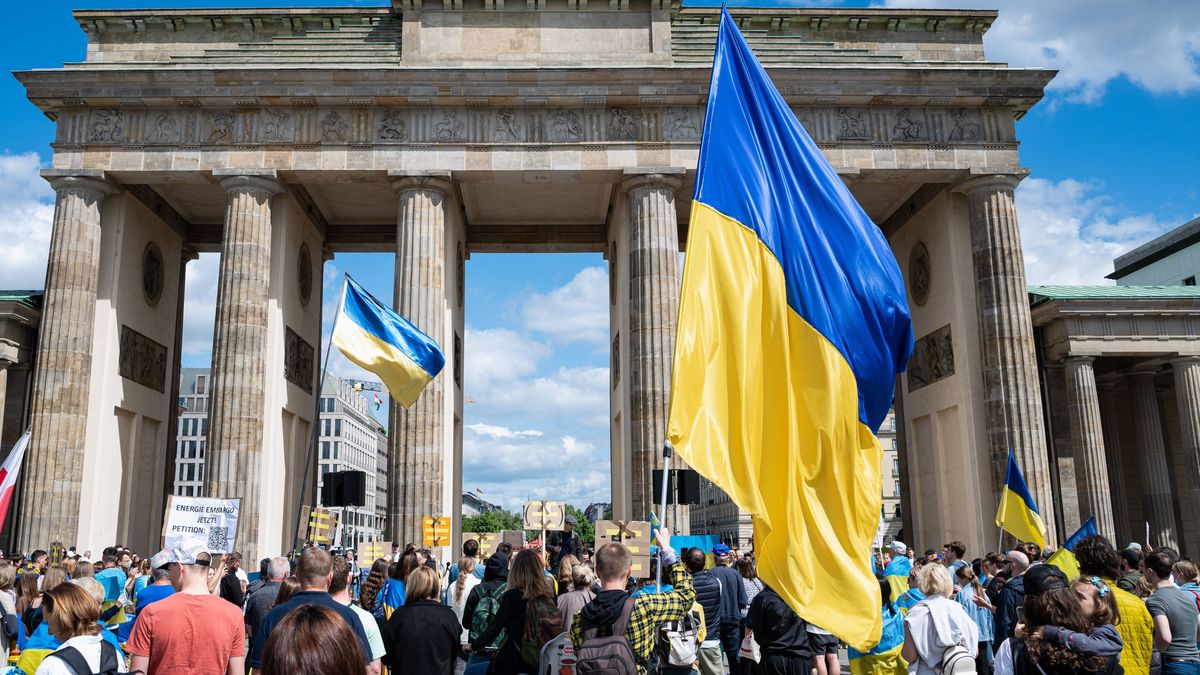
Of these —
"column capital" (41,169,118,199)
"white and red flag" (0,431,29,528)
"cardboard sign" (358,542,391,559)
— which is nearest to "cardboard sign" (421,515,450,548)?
"cardboard sign" (358,542,391,559)

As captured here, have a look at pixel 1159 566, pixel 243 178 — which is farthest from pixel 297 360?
pixel 1159 566

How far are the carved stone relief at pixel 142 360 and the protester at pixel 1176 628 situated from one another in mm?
28852

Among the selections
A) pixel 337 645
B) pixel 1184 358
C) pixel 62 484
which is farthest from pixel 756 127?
pixel 1184 358

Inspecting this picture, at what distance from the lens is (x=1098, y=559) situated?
277 inches

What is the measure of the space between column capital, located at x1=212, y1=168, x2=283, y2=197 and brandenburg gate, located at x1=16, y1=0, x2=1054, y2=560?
0.28 ft

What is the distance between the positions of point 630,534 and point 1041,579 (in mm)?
9453

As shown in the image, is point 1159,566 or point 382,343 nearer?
point 1159,566

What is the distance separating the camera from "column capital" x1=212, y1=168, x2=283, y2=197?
90.7 ft

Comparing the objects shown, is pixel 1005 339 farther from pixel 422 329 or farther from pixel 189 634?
pixel 189 634

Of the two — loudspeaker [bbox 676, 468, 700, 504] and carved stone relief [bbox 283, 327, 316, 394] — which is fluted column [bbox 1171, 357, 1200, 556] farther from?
carved stone relief [bbox 283, 327, 316, 394]

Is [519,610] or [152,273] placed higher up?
[152,273]

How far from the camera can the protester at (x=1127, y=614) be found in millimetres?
6961

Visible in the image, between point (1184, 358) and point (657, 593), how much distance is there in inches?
1214

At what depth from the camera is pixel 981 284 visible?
2828cm
